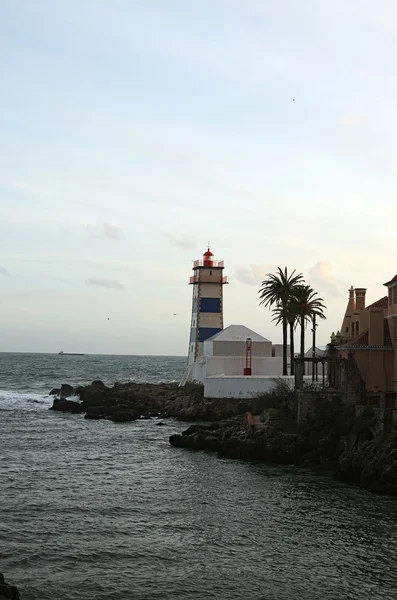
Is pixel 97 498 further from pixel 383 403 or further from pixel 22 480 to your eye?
pixel 383 403

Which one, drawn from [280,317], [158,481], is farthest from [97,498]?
[280,317]

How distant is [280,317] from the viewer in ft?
220

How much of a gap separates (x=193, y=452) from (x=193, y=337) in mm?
36115

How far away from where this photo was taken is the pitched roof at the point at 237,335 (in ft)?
232

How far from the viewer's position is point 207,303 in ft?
260

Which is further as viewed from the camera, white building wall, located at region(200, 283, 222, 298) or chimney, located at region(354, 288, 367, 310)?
white building wall, located at region(200, 283, 222, 298)

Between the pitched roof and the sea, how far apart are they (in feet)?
87.1

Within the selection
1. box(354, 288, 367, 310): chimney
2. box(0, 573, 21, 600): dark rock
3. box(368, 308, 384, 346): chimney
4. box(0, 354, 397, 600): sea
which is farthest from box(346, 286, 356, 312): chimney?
box(0, 573, 21, 600): dark rock

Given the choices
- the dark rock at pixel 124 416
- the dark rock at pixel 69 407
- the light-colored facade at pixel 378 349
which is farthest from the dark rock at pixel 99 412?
the light-colored facade at pixel 378 349

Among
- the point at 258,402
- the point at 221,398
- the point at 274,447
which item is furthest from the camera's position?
the point at 221,398

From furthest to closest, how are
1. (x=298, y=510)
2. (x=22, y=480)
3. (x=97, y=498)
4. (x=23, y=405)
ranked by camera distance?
(x=23, y=405), (x=22, y=480), (x=97, y=498), (x=298, y=510)

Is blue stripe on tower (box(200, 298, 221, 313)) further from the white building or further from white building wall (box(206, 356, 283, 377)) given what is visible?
white building wall (box(206, 356, 283, 377))

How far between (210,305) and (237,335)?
9221mm

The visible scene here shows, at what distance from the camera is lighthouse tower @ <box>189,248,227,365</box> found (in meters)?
78.9
